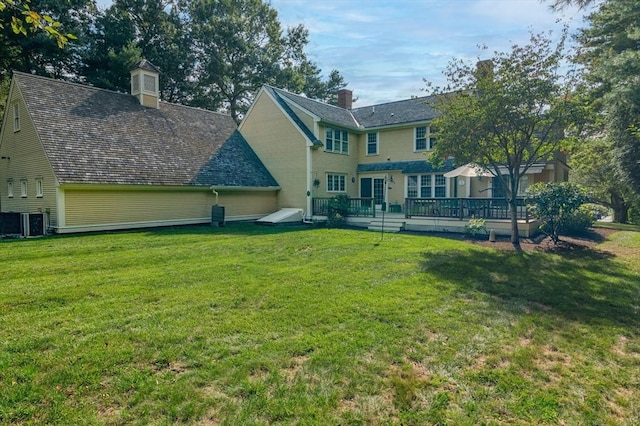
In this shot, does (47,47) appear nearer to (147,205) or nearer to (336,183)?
(147,205)

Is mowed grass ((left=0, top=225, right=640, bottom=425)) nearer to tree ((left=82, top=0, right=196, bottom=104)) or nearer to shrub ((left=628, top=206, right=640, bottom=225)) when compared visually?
tree ((left=82, top=0, right=196, bottom=104))

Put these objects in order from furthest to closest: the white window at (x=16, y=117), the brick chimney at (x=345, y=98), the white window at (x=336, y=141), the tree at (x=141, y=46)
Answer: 1. the brick chimney at (x=345, y=98)
2. the tree at (x=141, y=46)
3. the white window at (x=336, y=141)
4. the white window at (x=16, y=117)

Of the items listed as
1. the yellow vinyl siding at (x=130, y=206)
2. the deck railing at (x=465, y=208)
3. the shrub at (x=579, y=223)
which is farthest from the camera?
the deck railing at (x=465, y=208)

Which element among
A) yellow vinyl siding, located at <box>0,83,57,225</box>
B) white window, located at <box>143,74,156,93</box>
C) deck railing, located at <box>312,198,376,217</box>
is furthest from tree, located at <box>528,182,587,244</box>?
white window, located at <box>143,74,156,93</box>

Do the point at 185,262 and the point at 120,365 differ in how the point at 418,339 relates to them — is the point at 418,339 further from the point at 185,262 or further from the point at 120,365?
the point at 185,262

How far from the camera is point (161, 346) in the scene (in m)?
4.09

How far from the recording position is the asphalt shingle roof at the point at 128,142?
14.3m

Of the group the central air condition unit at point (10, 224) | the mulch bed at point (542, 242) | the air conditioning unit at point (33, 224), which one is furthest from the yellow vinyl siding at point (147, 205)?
the mulch bed at point (542, 242)

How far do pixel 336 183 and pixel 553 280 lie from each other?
48.7 ft

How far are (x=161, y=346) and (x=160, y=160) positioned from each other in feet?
47.6

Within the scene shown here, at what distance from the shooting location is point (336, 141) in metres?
21.4

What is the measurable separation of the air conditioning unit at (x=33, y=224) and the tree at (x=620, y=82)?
716 inches

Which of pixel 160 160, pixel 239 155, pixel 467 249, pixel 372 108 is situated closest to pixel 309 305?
pixel 467 249

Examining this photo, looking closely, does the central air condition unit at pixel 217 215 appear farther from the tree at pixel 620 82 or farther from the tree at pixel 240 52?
the tree at pixel 240 52
